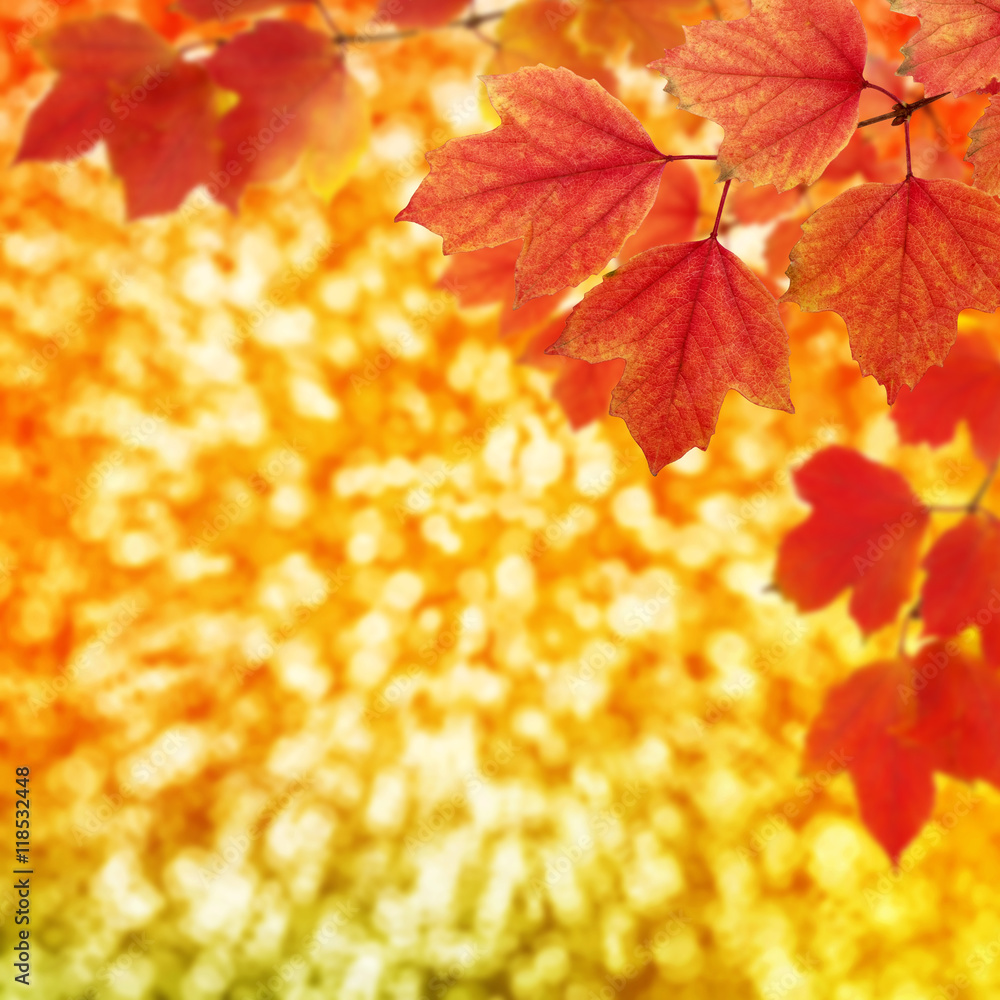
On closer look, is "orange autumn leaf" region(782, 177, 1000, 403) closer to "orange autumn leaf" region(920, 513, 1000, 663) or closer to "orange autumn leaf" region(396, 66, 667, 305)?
"orange autumn leaf" region(396, 66, 667, 305)

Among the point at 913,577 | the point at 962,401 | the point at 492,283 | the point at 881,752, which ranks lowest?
the point at 881,752

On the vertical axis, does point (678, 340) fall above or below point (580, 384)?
above

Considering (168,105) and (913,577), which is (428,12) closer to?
(168,105)

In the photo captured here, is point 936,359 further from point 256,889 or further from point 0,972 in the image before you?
point 0,972

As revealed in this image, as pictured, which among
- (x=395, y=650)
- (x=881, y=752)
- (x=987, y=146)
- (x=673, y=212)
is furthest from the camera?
(x=395, y=650)

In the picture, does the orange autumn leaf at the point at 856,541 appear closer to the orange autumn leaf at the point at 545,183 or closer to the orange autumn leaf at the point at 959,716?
the orange autumn leaf at the point at 959,716

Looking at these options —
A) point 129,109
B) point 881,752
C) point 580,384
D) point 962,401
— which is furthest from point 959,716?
point 129,109
